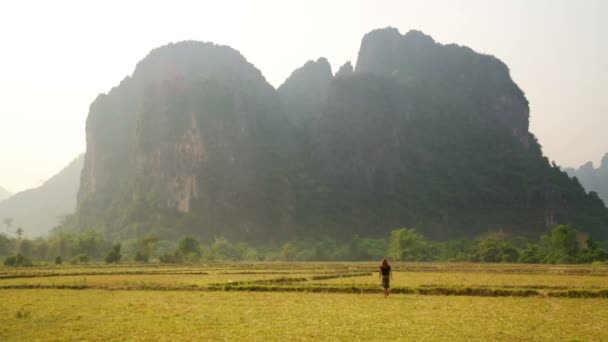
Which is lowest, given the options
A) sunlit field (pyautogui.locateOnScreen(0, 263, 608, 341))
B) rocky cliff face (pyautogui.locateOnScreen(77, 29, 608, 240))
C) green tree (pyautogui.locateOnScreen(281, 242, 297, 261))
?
green tree (pyautogui.locateOnScreen(281, 242, 297, 261))

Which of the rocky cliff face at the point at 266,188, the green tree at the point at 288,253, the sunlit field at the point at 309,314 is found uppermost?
the rocky cliff face at the point at 266,188

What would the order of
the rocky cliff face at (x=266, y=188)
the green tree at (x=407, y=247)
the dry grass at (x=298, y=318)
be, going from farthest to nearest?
1. the rocky cliff face at (x=266, y=188)
2. the green tree at (x=407, y=247)
3. the dry grass at (x=298, y=318)

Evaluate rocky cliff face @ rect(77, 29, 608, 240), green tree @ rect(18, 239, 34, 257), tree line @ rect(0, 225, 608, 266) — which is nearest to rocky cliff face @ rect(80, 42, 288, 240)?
rocky cliff face @ rect(77, 29, 608, 240)

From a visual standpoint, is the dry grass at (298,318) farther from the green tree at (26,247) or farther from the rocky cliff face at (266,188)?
the rocky cliff face at (266,188)

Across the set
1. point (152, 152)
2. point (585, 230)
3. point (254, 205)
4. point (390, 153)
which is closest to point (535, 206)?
point (585, 230)

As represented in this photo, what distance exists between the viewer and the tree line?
81.6 m

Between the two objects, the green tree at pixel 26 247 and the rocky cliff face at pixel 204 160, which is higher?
the rocky cliff face at pixel 204 160

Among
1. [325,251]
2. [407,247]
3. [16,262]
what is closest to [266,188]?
[325,251]

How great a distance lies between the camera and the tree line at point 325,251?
81.6m

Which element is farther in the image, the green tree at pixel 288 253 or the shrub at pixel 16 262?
the green tree at pixel 288 253

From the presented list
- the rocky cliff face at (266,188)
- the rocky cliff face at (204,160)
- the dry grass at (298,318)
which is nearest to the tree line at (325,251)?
the rocky cliff face at (204,160)

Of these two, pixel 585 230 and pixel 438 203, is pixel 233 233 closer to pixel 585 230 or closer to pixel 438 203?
pixel 438 203

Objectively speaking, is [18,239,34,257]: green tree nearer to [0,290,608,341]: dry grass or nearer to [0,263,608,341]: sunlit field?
[0,263,608,341]: sunlit field

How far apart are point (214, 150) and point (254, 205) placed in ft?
78.3
